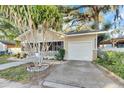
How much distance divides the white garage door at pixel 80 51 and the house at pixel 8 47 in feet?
11.1

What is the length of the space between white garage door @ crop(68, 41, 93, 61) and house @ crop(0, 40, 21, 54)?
3.39 m

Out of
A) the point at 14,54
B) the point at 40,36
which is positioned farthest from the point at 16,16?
the point at 14,54

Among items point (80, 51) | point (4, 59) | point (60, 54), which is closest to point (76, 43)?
point (80, 51)

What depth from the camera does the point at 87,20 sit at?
1256 cm

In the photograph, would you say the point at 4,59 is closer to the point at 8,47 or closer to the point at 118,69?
the point at 8,47

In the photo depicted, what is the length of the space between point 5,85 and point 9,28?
5.42 meters

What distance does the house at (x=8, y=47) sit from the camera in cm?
920

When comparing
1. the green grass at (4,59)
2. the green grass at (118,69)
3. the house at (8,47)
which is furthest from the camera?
the green grass at (4,59)

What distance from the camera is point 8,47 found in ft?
30.1

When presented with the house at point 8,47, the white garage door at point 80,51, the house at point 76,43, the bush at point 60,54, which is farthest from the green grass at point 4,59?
the white garage door at point 80,51

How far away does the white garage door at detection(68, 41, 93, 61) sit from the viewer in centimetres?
1015

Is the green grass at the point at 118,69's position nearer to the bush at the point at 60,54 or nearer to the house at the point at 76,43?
the house at the point at 76,43
